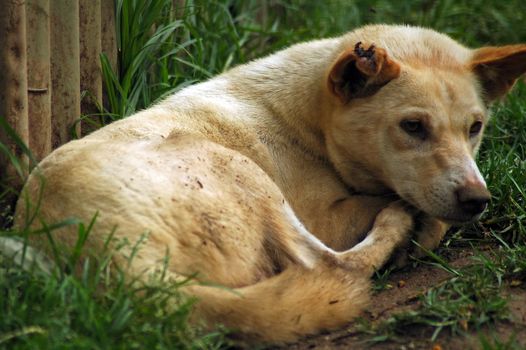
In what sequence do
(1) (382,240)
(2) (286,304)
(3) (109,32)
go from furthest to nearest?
(3) (109,32), (1) (382,240), (2) (286,304)

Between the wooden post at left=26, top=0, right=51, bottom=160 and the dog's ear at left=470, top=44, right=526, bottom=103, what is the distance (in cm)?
226

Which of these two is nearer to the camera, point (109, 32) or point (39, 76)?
point (39, 76)

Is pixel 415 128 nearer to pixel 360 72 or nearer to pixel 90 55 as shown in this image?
pixel 360 72

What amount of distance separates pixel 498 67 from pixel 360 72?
0.85 metres

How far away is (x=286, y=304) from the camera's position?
3584 millimetres

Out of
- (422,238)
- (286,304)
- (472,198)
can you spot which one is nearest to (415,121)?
(472,198)

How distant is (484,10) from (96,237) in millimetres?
5840

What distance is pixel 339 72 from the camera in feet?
15.0

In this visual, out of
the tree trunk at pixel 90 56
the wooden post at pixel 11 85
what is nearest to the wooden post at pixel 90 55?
the tree trunk at pixel 90 56

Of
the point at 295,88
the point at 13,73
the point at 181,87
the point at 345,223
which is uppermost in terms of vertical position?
the point at 13,73

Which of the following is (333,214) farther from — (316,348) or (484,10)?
(484,10)

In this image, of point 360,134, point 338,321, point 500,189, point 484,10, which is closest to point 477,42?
point 484,10

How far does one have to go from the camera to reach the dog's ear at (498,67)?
4.81 meters

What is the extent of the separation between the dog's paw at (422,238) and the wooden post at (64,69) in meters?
1.94
